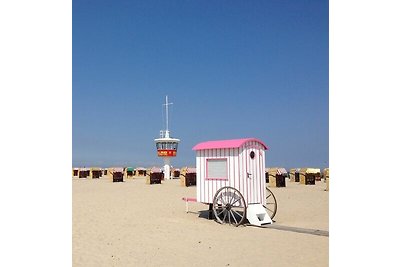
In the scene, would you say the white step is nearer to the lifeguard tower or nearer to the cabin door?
the cabin door

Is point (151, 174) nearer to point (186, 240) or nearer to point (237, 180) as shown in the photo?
point (237, 180)

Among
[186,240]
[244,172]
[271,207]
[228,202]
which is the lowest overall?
[271,207]

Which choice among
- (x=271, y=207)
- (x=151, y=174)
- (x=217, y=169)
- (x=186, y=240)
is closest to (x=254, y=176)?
(x=217, y=169)

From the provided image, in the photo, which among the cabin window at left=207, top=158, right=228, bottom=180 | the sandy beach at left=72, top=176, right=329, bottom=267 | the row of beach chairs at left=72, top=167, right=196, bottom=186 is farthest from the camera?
the row of beach chairs at left=72, top=167, right=196, bottom=186

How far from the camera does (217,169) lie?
1119 centimetres

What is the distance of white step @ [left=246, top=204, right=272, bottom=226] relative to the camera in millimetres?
10094

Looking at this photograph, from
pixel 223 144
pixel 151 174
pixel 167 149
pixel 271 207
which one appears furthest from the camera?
pixel 167 149

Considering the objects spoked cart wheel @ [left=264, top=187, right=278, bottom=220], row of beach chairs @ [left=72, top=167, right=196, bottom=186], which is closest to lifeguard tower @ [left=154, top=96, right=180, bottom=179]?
row of beach chairs @ [left=72, top=167, right=196, bottom=186]

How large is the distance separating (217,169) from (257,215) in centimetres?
179

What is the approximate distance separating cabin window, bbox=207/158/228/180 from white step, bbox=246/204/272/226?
1.17 meters
